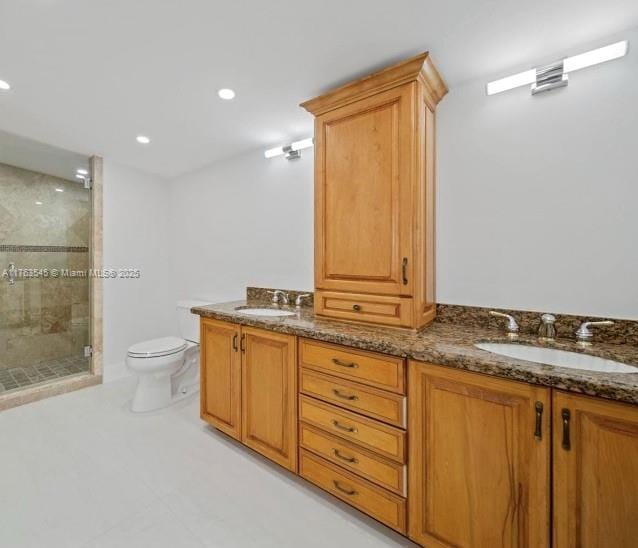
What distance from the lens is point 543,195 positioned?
57.2 inches

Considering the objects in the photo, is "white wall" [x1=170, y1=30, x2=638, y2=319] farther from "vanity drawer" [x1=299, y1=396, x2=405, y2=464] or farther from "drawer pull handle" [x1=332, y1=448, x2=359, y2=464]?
"drawer pull handle" [x1=332, y1=448, x2=359, y2=464]

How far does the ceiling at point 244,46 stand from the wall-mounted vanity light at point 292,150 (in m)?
0.19

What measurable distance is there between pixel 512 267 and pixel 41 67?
105 inches

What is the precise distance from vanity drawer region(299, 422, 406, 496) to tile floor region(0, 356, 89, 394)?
105 inches

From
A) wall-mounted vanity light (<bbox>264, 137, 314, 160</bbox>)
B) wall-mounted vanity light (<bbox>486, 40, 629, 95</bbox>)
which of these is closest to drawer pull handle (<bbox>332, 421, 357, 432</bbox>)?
wall-mounted vanity light (<bbox>486, 40, 629, 95</bbox>)

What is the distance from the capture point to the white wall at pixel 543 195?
130cm

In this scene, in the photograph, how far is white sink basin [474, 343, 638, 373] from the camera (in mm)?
1122

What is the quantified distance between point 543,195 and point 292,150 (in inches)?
65.6

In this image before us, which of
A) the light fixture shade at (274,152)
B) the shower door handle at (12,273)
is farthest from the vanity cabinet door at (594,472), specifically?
the shower door handle at (12,273)

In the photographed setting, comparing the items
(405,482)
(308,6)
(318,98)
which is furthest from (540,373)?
(318,98)

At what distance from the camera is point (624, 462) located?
2.80 feet

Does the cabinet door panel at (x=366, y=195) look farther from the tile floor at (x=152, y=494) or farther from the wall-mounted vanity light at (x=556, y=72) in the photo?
the tile floor at (x=152, y=494)

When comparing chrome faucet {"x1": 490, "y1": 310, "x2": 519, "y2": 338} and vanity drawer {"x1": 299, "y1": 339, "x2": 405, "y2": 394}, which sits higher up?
chrome faucet {"x1": 490, "y1": 310, "x2": 519, "y2": 338}

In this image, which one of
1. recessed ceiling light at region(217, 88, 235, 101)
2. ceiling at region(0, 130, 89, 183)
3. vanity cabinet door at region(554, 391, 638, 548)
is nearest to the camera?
vanity cabinet door at region(554, 391, 638, 548)
